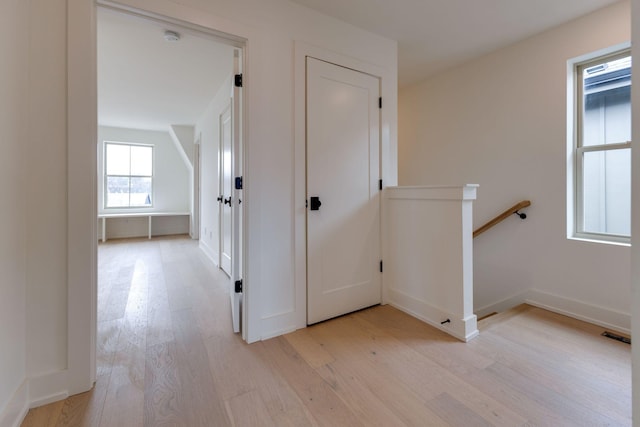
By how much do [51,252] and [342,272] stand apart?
178 centimetres

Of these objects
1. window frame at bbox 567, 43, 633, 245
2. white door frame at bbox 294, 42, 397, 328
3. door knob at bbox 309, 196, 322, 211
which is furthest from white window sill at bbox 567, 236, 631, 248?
white door frame at bbox 294, 42, 397, 328

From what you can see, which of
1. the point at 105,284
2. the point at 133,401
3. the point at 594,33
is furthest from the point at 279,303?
the point at 594,33

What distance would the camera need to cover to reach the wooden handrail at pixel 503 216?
250cm

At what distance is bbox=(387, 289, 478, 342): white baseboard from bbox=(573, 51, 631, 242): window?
1349 millimetres

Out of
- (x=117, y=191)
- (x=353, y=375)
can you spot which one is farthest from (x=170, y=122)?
(x=353, y=375)

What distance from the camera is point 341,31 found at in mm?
2186

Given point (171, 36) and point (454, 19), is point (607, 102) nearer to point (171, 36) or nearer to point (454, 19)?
point (454, 19)

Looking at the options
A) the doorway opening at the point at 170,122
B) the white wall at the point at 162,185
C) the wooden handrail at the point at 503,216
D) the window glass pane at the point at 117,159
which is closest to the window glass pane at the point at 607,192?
the wooden handrail at the point at 503,216

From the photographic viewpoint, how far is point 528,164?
8.20 ft

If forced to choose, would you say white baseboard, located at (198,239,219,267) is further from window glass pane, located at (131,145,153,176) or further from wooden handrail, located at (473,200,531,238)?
wooden handrail, located at (473,200,531,238)

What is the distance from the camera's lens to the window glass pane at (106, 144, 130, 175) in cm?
587

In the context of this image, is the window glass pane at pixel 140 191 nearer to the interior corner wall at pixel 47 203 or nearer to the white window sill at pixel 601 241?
the interior corner wall at pixel 47 203

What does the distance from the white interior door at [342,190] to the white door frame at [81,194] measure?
4.16ft

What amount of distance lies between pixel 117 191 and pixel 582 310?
768 cm
